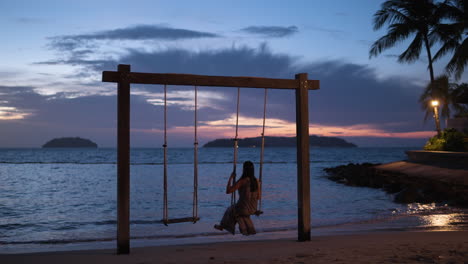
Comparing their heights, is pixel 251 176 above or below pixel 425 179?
above

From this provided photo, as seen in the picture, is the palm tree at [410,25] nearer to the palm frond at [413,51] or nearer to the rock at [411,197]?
the palm frond at [413,51]

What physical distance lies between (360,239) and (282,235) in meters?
1.90

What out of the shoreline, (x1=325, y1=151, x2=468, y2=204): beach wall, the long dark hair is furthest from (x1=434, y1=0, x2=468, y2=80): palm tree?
the long dark hair

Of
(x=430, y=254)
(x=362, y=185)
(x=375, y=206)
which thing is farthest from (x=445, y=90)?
(x=430, y=254)

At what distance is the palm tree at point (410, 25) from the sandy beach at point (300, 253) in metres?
20.6

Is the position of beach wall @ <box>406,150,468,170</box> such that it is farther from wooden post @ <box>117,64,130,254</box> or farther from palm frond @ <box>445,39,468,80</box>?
wooden post @ <box>117,64,130,254</box>

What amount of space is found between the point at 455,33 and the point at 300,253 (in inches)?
903

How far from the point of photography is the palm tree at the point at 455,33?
797 inches

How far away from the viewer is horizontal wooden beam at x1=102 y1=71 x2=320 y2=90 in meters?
5.93

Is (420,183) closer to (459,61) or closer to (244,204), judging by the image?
(459,61)

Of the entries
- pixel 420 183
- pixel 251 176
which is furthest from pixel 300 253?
pixel 420 183

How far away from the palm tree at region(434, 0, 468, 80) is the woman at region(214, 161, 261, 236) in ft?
57.4

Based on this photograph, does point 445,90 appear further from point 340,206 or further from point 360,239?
point 360,239

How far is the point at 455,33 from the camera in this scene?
23906 mm
